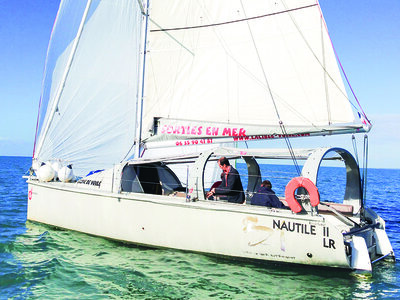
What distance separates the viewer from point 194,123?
31.1 ft

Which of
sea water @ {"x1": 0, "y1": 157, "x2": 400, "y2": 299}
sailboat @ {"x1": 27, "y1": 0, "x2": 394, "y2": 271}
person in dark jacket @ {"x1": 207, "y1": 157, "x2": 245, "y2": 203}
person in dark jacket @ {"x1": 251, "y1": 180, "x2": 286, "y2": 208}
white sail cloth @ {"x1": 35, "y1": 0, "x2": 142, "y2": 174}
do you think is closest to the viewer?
sea water @ {"x1": 0, "y1": 157, "x2": 400, "y2": 299}

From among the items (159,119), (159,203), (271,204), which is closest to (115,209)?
(159,203)

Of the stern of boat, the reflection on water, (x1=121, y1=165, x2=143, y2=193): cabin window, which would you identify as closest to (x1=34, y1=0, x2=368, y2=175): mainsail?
(x1=121, y1=165, x2=143, y2=193): cabin window

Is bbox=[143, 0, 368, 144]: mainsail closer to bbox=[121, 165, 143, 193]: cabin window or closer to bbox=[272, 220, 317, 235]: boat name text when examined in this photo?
bbox=[121, 165, 143, 193]: cabin window

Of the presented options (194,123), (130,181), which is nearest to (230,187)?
(194,123)

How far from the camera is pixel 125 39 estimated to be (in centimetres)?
1105

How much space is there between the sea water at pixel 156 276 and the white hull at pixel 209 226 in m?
0.32

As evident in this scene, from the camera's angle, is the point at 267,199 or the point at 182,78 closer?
the point at 267,199

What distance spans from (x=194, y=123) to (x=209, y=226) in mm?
3065

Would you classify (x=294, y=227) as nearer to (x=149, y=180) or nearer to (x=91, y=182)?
(x=149, y=180)

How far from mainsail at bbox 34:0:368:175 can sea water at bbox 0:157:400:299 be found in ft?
8.71

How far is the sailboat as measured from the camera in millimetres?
7027

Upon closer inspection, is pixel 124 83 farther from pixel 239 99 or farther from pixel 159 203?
pixel 159 203

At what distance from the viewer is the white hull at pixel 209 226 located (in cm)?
645
